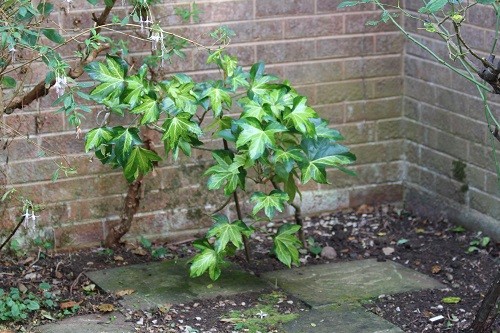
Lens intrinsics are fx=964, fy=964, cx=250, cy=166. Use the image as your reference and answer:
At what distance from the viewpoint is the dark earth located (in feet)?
16.2

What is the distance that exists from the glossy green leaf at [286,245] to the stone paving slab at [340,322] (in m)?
0.36

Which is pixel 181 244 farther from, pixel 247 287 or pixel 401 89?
pixel 401 89

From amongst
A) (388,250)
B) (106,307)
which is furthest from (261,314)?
(388,250)

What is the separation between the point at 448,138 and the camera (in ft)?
20.7

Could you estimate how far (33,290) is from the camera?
17.3 ft

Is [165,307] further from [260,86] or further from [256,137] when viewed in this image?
[260,86]

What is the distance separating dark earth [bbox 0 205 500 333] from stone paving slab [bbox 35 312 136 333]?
60mm

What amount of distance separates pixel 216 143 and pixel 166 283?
3.61 feet

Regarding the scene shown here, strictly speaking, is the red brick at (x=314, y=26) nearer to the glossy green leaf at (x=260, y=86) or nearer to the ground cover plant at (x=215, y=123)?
the ground cover plant at (x=215, y=123)

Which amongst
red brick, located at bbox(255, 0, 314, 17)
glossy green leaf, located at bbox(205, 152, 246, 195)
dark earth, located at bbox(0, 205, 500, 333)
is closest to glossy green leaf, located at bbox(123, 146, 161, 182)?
glossy green leaf, located at bbox(205, 152, 246, 195)

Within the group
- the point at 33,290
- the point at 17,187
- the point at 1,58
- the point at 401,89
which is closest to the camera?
the point at 1,58

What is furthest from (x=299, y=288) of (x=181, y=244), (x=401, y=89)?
(x=401, y=89)

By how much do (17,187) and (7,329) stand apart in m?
1.21

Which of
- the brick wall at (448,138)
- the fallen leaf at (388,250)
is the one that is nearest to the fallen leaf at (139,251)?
the fallen leaf at (388,250)
